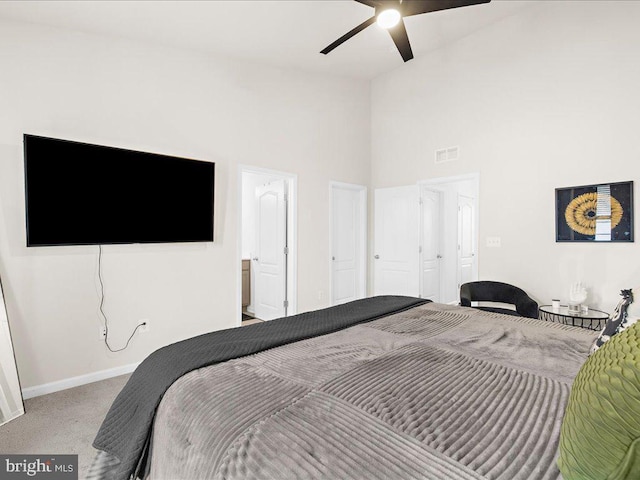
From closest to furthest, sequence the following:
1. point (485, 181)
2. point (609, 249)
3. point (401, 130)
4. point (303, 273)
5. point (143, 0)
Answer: point (143, 0) → point (609, 249) → point (485, 181) → point (303, 273) → point (401, 130)

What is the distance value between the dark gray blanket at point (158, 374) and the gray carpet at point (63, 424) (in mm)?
713

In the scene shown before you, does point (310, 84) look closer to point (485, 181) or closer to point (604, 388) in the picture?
point (485, 181)

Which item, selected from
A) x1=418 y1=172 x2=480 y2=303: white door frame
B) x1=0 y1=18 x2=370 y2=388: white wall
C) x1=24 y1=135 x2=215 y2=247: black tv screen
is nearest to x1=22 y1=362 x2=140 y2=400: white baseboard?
x1=0 y1=18 x2=370 y2=388: white wall

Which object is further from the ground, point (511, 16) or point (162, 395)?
point (511, 16)

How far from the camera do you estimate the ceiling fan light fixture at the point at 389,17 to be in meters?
2.46

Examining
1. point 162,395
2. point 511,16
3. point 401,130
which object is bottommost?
point 162,395

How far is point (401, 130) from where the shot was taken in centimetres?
490

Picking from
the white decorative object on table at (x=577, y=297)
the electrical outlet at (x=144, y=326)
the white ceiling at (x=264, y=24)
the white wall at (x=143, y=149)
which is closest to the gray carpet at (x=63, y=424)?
the white wall at (x=143, y=149)

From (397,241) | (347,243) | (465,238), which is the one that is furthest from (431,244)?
(465,238)

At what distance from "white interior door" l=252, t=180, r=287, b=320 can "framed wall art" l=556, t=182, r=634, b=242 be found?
3193 millimetres

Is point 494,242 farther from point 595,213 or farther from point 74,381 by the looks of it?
point 74,381

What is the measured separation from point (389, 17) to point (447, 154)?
7.42 feet

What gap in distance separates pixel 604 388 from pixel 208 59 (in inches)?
164

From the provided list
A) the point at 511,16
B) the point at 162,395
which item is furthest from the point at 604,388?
the point at 511,16
